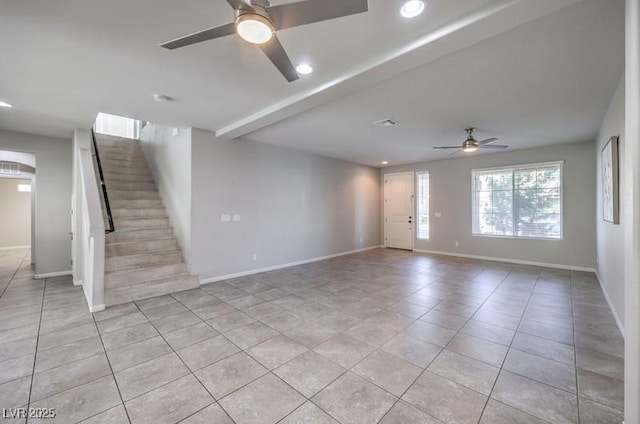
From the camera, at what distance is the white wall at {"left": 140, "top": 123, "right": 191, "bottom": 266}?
466 centimetres

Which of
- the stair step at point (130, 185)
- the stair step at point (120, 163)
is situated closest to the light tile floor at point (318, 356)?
the stair step at point (130, 185)

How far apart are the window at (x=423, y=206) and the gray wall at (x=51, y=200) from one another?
8.46 metres

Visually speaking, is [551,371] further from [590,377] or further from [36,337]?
[36,337]

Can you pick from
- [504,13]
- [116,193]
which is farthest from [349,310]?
[116,193]

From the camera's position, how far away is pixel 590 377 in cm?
213

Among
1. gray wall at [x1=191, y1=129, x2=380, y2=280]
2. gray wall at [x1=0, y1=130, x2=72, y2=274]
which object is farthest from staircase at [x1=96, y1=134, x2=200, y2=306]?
gray wall at [x1=0, y1=130, x2=72, y2=274]

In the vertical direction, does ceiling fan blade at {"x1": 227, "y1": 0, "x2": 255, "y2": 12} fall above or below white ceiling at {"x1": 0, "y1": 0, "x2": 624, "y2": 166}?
below

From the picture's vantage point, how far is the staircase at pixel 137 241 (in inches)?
158

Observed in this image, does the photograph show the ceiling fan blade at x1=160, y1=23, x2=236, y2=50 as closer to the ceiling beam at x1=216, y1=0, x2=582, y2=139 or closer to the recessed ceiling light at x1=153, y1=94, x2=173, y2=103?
the ceiling beam at x1=216, y1=0, x2=582, y2=139

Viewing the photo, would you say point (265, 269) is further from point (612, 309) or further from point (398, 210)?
point (612, 309)

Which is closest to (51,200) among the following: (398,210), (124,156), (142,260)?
(124,156)

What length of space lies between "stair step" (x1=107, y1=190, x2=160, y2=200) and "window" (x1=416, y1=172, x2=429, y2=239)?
6897 mm

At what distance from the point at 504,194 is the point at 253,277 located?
244 inches

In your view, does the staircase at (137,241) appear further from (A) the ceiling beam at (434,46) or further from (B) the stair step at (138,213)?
(A) the ceiling beam at (434,46)
